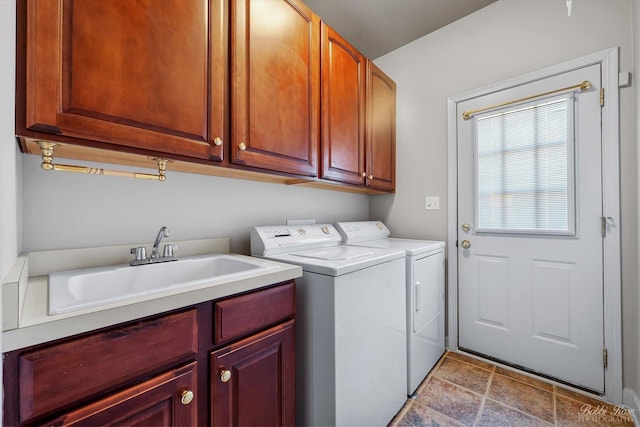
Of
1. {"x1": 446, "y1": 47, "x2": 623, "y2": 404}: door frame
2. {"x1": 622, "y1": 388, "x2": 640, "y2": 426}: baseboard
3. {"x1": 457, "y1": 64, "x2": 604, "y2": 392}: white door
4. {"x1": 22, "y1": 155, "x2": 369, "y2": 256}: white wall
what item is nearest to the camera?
{"x1": 22, "y1": 155, "x2": 369, "y2": 256}: white wall

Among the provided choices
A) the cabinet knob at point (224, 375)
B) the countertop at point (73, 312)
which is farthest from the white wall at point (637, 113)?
the cabinet knob at point (224, 375)

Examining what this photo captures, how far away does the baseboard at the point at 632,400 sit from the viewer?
142cm

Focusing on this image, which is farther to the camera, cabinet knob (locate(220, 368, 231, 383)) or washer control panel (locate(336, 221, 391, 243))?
washer control panel (locate(336, 221, 391, 243))

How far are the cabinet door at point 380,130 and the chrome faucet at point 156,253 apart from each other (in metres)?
1.44

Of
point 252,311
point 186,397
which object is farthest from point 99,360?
point 252,311

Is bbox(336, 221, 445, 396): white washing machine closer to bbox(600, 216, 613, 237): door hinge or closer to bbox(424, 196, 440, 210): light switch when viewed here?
bbox(424, 196, 440, 210): light switch

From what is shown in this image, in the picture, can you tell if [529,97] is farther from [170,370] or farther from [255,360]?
[170,370]

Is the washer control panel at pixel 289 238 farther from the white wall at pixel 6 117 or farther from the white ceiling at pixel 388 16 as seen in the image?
the white ceiling at pixel 388 16

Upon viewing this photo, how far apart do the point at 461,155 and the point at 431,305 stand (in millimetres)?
1214

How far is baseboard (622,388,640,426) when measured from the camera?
1.42 m

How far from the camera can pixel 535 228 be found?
6.01 feet

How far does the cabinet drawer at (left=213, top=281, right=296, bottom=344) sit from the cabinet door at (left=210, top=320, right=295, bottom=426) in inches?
1.6

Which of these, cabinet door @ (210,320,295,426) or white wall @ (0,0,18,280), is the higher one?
white wall @ (0,0,18,280)

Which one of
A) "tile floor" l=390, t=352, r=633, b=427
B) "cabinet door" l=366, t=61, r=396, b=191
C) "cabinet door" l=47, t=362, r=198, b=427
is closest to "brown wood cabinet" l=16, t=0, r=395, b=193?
"cabinet door" l=366, t=61, r=396, b=191
